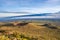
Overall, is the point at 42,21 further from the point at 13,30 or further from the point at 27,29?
the point at 13,30

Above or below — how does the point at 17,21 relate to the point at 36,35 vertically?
above

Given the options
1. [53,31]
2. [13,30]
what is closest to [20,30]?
[13,30]

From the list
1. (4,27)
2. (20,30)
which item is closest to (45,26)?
(20,30)

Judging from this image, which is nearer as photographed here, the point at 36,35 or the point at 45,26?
the point at 36,35

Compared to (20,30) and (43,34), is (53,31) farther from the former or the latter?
(20,30)

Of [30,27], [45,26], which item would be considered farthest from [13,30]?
[45,26]

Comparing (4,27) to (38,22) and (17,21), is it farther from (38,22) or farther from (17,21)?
(38,22)

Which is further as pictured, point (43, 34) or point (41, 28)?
point (41, 28)

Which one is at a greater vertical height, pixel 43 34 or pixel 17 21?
pixel 17 21
